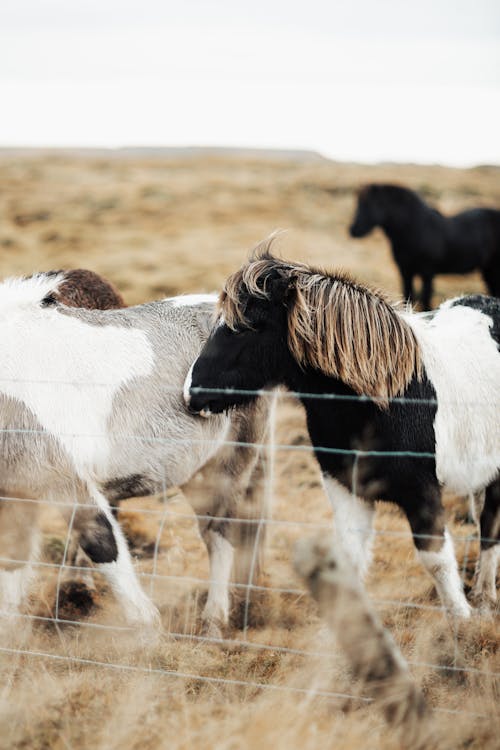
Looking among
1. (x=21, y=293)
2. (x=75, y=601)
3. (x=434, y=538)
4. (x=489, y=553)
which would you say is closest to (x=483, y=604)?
(x=489, y=553)

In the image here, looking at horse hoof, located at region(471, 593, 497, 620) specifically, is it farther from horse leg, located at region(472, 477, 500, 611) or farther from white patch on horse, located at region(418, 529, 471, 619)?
white patch on horse, located at region(418, 529, 471, 619)

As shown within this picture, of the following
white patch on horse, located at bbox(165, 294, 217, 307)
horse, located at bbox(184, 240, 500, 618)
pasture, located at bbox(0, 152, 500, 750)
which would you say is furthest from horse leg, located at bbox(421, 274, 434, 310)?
horse, located at bbox(184, 240, 500, 618)

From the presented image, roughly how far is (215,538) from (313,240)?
56.2 ft

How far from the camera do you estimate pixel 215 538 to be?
439 cm

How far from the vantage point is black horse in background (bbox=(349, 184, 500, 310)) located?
13008 mm

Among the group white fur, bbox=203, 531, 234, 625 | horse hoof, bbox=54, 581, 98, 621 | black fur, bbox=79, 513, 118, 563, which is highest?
black fur, bbox=79, 513, 118, 563

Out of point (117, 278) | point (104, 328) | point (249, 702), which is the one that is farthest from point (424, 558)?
point (117, 278)

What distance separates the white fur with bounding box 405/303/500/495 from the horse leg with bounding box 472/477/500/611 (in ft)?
0.64

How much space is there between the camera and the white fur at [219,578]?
13.6ft

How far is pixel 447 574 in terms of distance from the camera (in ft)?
11.2

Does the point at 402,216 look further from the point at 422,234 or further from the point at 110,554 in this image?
the point at 110,554

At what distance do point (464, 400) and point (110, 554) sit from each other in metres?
1.97

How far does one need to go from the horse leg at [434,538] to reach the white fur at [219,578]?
4.18 ft

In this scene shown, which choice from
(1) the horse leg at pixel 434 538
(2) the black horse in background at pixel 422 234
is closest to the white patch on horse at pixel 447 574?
(1) the horse leg at pixel 434 538
